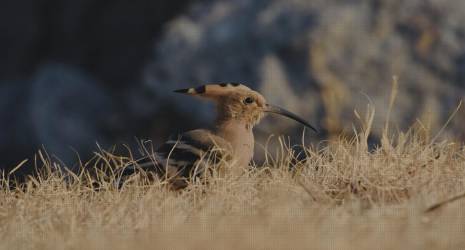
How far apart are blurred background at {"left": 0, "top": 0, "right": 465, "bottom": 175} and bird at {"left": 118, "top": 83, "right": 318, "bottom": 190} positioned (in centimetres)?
322

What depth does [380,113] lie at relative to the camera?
974 cm

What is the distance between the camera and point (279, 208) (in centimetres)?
372

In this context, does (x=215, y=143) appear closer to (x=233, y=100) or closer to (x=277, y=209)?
(x=233, y=100)

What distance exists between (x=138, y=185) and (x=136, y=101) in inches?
252

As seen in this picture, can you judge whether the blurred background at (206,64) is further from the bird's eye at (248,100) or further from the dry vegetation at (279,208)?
the dry vegetation at (279,208)

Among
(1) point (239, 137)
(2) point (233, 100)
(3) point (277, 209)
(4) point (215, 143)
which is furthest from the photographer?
(2) point (233, 100)

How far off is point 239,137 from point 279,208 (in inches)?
74.6

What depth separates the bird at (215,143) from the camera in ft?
17.1

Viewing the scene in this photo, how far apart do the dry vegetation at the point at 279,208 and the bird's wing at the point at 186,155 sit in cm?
17

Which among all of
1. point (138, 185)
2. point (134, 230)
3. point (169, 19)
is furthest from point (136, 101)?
point (134, 230)

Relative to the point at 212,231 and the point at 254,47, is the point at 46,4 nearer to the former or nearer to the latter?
the point at 254,47

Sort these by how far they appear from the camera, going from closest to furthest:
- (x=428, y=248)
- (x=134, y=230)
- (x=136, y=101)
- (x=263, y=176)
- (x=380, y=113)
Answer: (x=428, y=248) < (x=134, y=230) < (x=263, y=176) < (x=380, y=113) < (x=136, y=101)

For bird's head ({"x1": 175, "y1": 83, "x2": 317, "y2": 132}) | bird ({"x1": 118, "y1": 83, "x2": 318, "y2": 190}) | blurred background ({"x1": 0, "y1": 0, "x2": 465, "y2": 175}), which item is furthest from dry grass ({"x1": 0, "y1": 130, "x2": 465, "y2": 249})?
blurred background ({"x1": 0, "y1": 0, "x2": 465, "y2": 175})

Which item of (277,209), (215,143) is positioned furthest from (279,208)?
(215,143)
